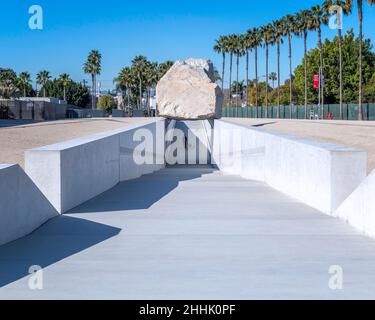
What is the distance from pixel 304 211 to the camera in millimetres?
9789

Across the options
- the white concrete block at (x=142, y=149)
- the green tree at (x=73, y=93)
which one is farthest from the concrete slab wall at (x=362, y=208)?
the green tree at (x=73, y=93)

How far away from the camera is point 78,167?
33.0 ft

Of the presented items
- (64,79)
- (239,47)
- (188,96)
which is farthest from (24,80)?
(188,96)

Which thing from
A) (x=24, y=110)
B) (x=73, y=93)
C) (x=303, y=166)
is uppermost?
(x=73, y=93)

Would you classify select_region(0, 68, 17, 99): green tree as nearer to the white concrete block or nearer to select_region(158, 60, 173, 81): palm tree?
select_region(158, 60, 173, 81): palm tree

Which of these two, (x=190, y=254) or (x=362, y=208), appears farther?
(x=362, y=208)

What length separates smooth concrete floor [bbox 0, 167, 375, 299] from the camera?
17.7 ft

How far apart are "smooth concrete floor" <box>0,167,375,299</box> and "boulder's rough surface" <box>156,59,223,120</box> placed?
21.5 meters

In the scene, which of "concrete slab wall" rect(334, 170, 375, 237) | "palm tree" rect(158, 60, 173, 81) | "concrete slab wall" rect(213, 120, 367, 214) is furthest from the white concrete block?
"palm tree" rect(158, 60, 173, 81)

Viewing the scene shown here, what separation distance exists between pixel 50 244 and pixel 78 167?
9.74 feet

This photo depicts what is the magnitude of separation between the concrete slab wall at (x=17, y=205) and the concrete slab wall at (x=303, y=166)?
13.8 ft

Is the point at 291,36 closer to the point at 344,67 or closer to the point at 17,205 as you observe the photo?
the point at 344,67

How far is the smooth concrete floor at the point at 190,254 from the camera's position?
17.7ft
